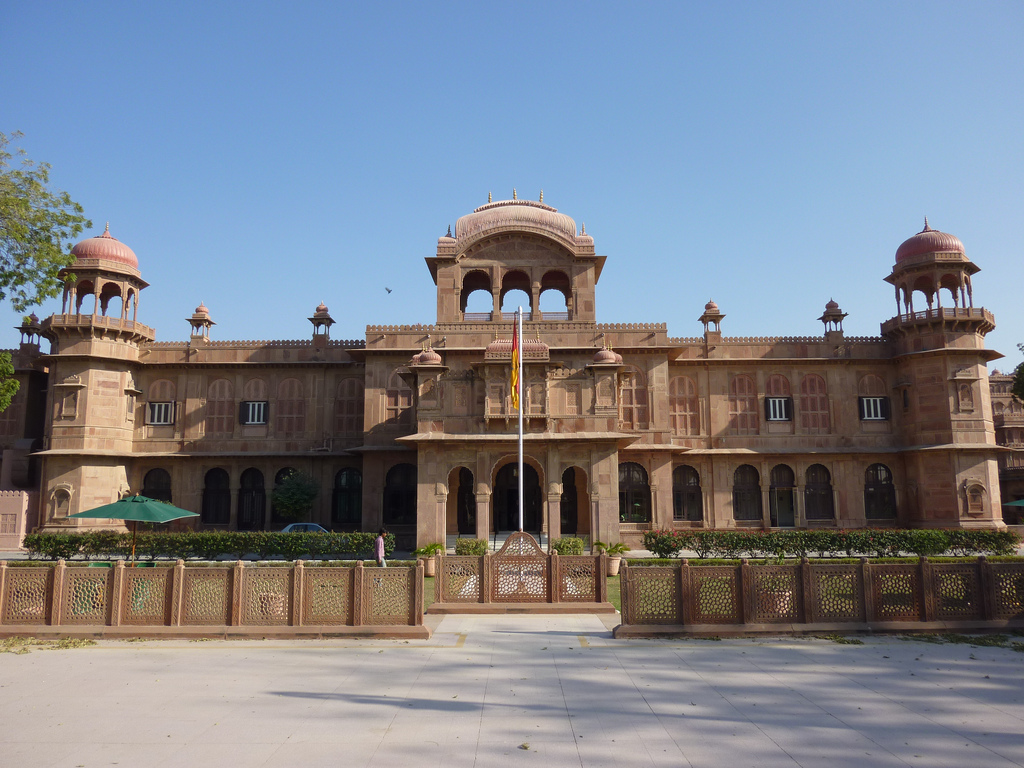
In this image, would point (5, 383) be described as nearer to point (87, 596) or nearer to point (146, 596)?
point (87, 596)

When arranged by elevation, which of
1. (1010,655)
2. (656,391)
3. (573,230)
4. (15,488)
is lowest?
(1010,655)

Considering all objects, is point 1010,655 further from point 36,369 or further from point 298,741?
point 36,369

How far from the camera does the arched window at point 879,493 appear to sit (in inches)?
1179

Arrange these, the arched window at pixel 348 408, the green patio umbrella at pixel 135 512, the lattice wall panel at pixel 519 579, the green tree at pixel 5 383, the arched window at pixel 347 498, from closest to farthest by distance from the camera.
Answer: the lattice wall panel at pixel 519 579 < the green patio umbrella at pixel 135 512 < the green tree at pixel 5 383 < the arched window at pixel 347 498 < the arched window at pixel 348 408

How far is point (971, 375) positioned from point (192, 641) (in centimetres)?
2997

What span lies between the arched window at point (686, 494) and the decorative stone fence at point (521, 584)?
17443 millimetres

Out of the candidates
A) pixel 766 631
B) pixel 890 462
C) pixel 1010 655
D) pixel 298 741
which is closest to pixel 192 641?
pixel 298 741

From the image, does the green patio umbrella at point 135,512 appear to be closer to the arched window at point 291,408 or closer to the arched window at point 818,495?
the arched window at point 291,408

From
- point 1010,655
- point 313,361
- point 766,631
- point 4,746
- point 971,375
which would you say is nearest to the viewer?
point 4,746

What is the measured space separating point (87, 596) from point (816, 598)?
1187cm

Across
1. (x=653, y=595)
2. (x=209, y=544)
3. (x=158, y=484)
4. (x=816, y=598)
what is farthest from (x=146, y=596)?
(x=158, y=484)

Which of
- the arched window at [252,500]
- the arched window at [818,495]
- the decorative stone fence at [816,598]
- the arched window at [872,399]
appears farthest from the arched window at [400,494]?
the arched window at [872,399]

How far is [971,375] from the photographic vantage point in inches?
1118

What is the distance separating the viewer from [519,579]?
1352 centimetres
